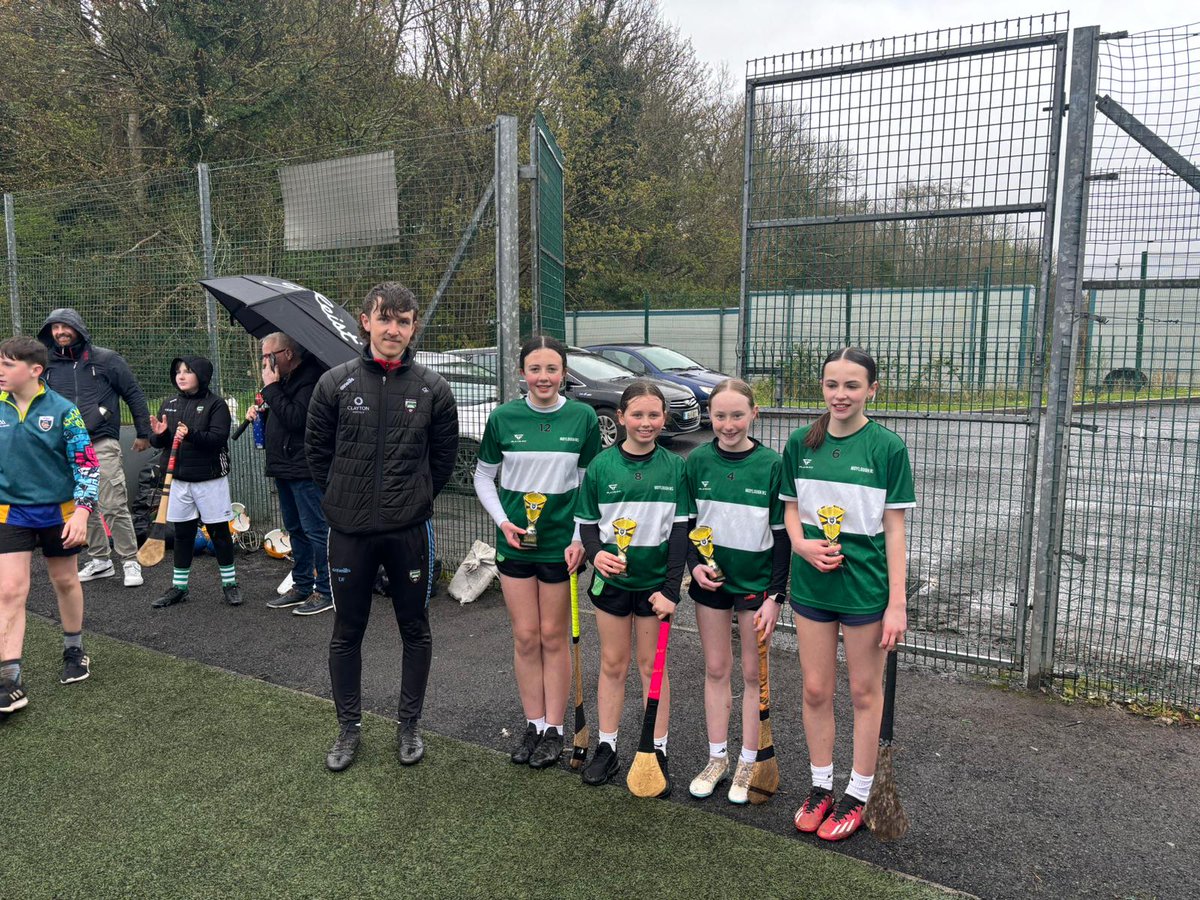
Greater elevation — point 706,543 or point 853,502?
point 853,502

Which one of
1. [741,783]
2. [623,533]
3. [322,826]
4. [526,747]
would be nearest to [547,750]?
[526,747]

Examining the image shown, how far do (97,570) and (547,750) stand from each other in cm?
450

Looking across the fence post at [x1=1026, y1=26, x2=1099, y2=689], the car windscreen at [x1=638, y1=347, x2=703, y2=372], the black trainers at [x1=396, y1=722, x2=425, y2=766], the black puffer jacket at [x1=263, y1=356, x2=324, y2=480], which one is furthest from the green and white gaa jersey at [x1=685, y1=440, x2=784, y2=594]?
the car windscreen at [x1=638, y1=347, x2=703, y2=372]

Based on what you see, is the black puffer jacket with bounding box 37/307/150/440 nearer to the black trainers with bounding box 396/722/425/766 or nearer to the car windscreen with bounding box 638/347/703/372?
the black trainers with bounding box 396/722/425/766

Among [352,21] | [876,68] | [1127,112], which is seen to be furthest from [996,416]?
[352,21]

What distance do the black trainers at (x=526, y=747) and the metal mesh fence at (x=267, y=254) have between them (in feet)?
8.88

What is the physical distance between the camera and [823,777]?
3055mm

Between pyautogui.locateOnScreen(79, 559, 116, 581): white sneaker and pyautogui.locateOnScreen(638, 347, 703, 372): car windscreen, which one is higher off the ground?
pyautogui.locateOnScreen(638, 347, 703, 372): car windscreen

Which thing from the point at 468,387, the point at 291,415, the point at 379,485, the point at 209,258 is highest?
the point at 209,258

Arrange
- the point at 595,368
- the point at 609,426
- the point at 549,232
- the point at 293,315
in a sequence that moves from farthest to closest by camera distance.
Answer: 1. the point at 595,368
2. the point at 609,426
3. the point at 549,232
4. the point at 293,315

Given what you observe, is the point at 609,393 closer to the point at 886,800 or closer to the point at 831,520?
the point at 831,520

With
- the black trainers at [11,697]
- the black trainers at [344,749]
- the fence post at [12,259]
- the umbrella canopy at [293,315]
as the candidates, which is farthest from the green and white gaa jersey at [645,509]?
the fence post at [12,259]

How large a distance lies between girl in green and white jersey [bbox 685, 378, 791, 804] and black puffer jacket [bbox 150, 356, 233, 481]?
3.84 m

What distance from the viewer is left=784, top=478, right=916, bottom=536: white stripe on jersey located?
2895 mm
